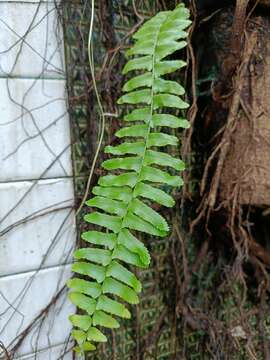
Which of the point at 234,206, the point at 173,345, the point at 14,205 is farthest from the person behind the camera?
the point at 173,345

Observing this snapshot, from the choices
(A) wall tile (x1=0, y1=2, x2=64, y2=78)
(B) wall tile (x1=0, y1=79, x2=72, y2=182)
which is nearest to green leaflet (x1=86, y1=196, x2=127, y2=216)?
(B) wall tile (x1=0, y1=79, x2=72, y2=182)

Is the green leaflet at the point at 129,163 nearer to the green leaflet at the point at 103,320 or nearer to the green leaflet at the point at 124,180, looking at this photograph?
the green leaflet at the point at 124,180

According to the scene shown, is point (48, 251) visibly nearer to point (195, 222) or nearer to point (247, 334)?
point (195, 222)

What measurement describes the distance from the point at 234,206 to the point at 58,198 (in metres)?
0.49

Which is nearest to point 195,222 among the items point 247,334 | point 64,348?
point 247,334

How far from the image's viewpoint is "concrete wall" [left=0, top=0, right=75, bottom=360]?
3.43 feet

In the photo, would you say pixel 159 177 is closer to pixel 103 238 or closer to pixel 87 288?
pixel 103 238

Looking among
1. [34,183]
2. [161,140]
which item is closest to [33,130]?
[34,183]

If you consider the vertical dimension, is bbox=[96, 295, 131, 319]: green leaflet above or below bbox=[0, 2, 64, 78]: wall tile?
below

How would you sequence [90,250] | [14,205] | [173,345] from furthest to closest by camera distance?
[173,345] → [14,205] → [90,250]

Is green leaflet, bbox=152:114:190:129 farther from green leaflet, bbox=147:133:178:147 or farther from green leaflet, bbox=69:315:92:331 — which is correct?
green leaflet, bbox=69:315:92:331

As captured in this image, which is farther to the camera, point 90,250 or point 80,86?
point 80,86

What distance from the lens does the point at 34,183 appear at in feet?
3.55

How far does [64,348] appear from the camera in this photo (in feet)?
3.73
